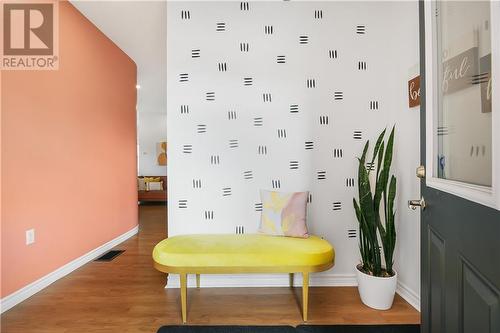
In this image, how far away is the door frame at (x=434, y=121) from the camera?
25.6 inches

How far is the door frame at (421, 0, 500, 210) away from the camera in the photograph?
2.13ft

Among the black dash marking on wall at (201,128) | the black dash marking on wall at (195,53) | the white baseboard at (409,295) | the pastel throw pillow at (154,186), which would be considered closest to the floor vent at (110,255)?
the black dash marking on wall at (201,128)

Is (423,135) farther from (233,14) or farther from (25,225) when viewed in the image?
(25,225)

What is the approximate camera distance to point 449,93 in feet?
3.20

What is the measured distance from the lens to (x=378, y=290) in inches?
Result: 78.2

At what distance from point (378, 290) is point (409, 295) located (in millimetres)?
351

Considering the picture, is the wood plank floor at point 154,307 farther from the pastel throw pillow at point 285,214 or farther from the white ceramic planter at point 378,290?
the pastel throw pillow at point 285,214

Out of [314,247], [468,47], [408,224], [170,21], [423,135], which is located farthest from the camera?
[170,21]

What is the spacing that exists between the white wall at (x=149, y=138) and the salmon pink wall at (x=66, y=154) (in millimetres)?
4081

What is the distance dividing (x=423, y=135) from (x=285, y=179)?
1409mm

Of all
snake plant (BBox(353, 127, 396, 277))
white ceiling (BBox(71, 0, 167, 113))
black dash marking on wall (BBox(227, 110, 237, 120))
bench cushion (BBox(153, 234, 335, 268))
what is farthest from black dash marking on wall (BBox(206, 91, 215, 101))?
snake plant (BBox(353, 127, 396, 277))

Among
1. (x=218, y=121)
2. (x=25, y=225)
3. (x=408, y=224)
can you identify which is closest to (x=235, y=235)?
(x=218, y=121)

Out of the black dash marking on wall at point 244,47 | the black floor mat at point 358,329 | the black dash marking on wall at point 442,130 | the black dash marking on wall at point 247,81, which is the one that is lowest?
the black floor mat at point 358,329

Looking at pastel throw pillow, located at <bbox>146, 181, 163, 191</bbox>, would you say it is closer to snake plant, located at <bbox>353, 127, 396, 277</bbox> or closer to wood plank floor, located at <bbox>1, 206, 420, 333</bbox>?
wood plank floor, located at <bbox>1, 206, 420, 333</bbox>
